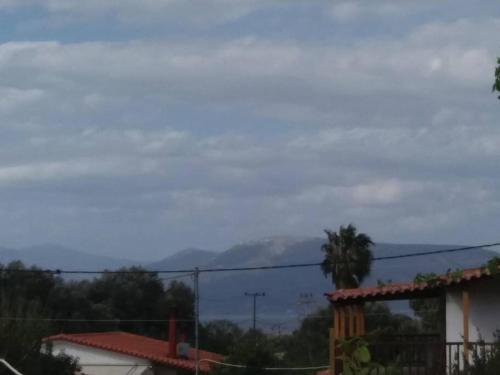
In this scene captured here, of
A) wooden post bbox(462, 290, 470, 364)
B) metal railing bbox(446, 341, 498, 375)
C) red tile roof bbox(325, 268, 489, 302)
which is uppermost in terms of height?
red tile roof bbox(325, 268, 489, 302)

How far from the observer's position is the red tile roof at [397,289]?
1928cm

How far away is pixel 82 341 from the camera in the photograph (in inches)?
2044

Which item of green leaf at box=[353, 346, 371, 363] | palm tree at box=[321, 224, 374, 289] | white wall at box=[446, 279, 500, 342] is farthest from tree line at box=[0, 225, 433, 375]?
green leaf at box=[353, 346, 371, 363]

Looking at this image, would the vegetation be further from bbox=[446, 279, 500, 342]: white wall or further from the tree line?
the tree line

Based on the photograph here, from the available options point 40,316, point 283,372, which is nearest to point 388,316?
point 283,372

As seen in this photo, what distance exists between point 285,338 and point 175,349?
29159 mm

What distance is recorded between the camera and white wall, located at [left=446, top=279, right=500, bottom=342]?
20.0 metres

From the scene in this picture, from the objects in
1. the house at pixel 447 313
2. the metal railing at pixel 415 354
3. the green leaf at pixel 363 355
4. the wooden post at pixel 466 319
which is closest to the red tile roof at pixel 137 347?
the house at pixel 447 313

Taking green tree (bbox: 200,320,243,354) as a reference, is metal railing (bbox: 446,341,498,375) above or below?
below

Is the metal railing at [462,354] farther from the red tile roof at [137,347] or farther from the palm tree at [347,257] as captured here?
the palm tree at [347,257]

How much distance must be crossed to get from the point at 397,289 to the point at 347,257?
40.2 meters

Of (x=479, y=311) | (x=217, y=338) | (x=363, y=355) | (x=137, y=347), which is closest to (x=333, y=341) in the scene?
(x=479, y=311)

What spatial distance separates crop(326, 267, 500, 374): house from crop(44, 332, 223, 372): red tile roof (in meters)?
28.9

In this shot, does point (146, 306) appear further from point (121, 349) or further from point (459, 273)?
point (459, 273)
